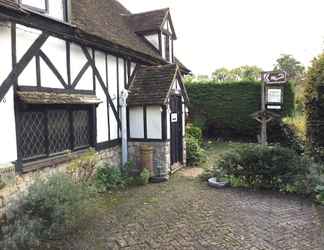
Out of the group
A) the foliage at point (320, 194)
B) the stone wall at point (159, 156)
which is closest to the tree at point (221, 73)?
the stone wall at point (159, 156)

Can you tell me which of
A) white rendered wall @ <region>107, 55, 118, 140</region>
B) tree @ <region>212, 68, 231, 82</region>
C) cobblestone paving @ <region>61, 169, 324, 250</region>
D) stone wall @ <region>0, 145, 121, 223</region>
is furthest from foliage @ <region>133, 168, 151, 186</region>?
tree @ <region>212, 68, 231, 82</region>

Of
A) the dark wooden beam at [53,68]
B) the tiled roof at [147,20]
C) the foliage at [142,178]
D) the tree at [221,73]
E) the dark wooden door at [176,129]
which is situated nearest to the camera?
the dark wooden beam at [53,68]

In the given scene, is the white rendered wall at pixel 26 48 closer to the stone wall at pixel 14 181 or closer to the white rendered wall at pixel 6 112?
the white rendered wall at pixel 6 112

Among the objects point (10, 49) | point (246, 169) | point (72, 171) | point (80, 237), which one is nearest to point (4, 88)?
point (10, 49)

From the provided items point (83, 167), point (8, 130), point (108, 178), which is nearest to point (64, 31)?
point (8, 130)

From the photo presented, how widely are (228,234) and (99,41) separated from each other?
5360 mm

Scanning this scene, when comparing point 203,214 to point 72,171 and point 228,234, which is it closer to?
point 228,234

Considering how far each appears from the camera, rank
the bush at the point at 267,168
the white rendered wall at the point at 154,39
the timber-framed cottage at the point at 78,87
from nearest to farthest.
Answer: the timber-framed cottage at the point at 78,87 < the bush at the point at 267,168 < the white rendered wall at the point at 154,39

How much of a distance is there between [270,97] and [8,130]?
832cm

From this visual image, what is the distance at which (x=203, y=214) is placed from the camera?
17.5 feet

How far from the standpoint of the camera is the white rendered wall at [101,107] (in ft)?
23.6

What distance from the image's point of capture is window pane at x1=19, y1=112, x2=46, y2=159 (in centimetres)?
498

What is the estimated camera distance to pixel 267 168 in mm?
6629

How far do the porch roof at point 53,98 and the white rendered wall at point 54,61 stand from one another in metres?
0.26
